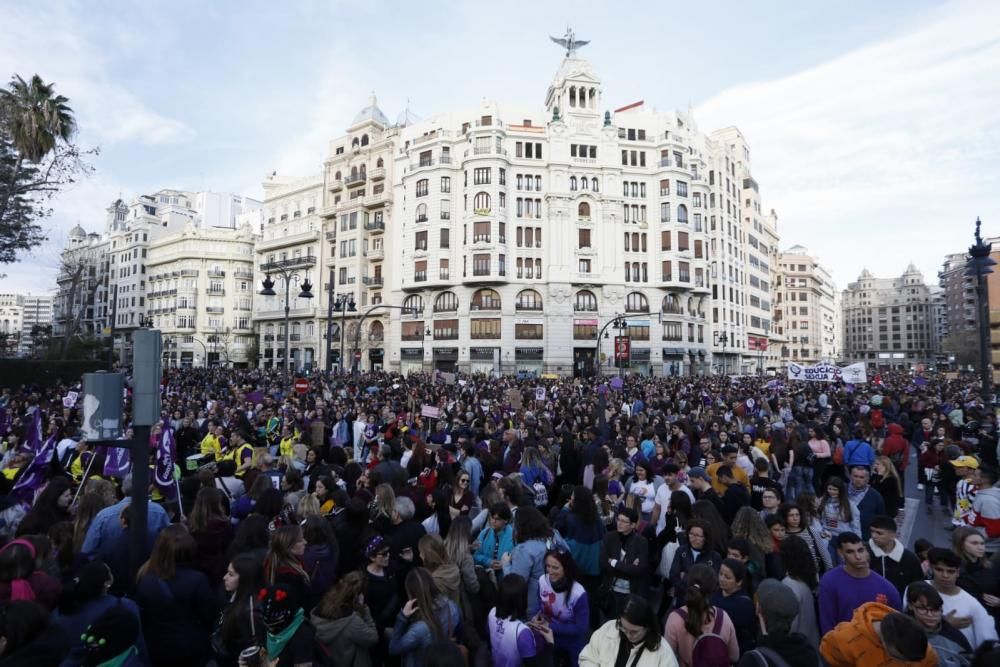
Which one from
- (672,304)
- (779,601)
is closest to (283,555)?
(779,601)

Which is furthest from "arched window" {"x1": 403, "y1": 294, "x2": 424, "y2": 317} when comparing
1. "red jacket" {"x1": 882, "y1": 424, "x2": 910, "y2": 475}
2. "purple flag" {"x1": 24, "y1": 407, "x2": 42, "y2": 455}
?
"red jacket" {"x1": 882, "y1": 424, "x2": 910, "y2": 475}

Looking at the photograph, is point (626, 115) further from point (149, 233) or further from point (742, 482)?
point (149, 233)

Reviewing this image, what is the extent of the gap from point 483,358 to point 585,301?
11.3 metres

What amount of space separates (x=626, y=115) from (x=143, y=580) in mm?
57836

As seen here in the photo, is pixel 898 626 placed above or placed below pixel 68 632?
above

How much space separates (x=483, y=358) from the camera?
49812 mm

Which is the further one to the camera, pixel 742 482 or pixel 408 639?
pixel 742 482

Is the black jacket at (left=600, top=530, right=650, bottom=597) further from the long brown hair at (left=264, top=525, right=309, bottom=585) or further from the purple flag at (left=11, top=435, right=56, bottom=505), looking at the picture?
the purple flag at (left=11, top=435, right=56, bottom=505)

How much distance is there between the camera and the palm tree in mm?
23656

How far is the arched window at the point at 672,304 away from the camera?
5312cm

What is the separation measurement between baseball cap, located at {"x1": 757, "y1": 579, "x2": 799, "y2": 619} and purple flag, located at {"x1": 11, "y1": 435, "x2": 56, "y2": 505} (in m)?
8.39

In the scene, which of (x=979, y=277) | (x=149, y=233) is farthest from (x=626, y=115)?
(x=149, y=233)

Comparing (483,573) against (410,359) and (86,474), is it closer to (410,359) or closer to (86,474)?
(86,474)

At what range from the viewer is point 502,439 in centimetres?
1130
